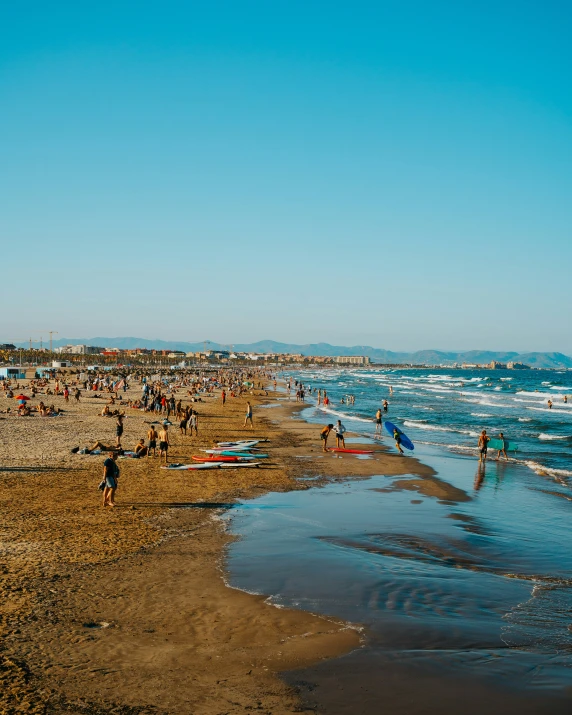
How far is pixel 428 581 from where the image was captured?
10.0 m

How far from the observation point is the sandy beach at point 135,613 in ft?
20.3

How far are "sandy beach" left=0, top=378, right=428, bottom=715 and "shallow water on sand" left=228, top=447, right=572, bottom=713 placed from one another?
57 centimetres

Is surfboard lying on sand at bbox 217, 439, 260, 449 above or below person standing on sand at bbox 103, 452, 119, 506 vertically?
below

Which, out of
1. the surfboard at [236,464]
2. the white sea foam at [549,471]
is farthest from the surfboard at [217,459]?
the white sea foam at [549,471]

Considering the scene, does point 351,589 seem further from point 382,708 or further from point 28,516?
point 28,516

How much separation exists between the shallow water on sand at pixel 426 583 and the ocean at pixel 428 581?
0.08 feet

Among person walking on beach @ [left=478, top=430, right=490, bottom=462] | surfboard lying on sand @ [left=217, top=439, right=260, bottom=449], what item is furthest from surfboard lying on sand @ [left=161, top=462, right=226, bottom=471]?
person walking on beach @ [left=478, top=430, right=490, bottom=462]

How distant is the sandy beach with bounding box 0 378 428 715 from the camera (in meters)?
6.19

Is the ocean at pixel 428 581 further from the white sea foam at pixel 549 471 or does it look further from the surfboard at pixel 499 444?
the surfboard at pixel 499 444

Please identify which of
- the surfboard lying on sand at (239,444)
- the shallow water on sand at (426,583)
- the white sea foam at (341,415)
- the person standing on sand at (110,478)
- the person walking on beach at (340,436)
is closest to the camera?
the shallow water on sand at (426,583)

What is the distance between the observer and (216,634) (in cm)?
768

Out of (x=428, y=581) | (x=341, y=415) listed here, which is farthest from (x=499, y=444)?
(x=341, y=415)

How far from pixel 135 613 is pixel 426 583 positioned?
4.82m

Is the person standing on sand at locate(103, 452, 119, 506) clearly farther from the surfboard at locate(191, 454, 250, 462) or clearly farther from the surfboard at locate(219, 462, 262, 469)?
the surfboard at locate(191, 454, 250, 462)
